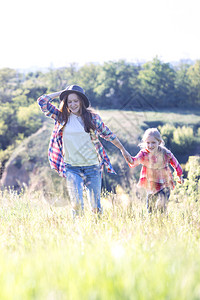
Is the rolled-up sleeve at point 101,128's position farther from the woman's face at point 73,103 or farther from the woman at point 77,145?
the woman's face at point 73,103

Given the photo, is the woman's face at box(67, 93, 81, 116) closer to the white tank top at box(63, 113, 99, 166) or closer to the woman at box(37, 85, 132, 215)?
the woman at box(37, 85, 132, 215)

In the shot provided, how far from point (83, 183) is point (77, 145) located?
0.49 meters

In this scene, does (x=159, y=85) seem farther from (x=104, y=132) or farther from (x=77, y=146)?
(x=77, y=146)

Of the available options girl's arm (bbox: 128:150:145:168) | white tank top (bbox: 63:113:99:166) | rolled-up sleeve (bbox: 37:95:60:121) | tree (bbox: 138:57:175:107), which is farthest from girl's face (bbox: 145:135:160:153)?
tree (bbox: 138:57:175:107)

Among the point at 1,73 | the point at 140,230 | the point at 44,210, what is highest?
the point at 1,73

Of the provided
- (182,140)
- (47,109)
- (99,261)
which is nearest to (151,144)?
(47,109)

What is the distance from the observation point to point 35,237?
2.38m

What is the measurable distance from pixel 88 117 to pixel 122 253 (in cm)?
243

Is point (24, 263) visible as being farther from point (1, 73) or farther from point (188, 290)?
point (1, 73)

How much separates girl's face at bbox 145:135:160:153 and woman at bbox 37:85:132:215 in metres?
0.30

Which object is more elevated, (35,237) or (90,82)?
(90,82)

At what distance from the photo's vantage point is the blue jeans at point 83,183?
371 cm

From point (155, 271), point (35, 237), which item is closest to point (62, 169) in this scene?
point (35, 237)

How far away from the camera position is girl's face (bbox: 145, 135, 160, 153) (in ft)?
13.4
